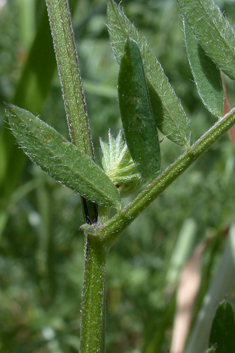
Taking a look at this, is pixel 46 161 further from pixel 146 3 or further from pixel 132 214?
pixel 146 3

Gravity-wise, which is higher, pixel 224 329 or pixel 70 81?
pixel 70 81

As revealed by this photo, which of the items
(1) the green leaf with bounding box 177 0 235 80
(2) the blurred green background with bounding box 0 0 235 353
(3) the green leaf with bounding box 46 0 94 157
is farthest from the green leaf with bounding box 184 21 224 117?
(2) the blurred green background with bounding box 0 0 235 353

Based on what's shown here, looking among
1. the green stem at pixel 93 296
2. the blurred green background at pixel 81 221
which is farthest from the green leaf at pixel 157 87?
the blurred green background at pixel 81 221

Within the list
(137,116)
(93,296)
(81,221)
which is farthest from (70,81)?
(81,221)

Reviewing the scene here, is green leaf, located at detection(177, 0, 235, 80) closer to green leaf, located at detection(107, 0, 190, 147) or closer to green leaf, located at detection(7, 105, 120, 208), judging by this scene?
green leaf, located at detection(107, 0, 190, 147)

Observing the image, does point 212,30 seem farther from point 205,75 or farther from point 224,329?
point 224,329
